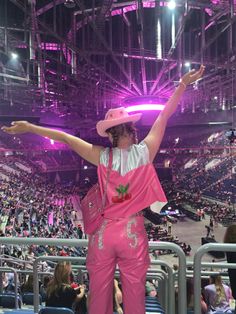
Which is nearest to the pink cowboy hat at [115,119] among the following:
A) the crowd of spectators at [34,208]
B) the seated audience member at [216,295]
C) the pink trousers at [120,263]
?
the pink trousers at [120,263]

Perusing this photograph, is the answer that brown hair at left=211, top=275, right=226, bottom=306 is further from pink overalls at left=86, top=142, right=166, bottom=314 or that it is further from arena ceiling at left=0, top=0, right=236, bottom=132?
arena ceiling at left=0, top=0, right=236, bottom=132

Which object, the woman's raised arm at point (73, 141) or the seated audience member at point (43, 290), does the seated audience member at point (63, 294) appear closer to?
the seated audience member at point (43, 290)

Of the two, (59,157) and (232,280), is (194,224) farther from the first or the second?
(232,280)

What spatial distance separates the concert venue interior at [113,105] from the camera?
12336 mm

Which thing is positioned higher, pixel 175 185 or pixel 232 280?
pixel 232 280

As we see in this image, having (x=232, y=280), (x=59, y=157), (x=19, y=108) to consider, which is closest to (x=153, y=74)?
(x=19, y=108)

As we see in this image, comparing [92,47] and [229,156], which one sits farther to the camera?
[229,156]

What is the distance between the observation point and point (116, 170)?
2068mm

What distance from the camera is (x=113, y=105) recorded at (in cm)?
2562

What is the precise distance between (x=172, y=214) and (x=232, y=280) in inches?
959

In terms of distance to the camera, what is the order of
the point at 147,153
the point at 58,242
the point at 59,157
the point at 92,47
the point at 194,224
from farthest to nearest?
1. the point at 59,157
2. the point at 194,224
3. the point at 92,47
4. the point at 58,242
5. the point at 147,153

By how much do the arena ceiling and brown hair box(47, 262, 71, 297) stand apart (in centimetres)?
960

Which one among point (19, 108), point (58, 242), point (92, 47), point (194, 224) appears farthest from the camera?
point (194, 224)

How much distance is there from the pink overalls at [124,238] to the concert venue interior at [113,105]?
45cm
